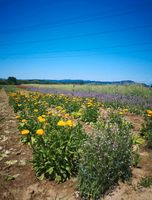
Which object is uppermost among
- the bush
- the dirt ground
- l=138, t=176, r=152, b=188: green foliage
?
the bush

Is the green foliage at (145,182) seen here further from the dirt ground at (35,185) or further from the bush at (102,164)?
the bush at (102,164)

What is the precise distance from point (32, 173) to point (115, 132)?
2.23 meters

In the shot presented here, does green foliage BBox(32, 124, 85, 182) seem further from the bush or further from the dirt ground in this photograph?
the bush

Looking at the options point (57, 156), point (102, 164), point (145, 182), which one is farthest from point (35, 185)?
point (145, 182)

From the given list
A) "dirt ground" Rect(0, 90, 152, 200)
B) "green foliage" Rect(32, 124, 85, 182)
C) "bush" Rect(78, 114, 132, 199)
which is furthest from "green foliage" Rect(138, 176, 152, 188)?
"green foliage" Rect(32, 124, 85, 182)

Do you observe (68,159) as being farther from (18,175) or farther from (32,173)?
(18,175)

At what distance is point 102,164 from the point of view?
343cm

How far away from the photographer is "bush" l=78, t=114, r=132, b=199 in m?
3.38

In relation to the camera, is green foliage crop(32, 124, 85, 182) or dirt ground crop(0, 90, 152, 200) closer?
dirt ground crop(0, 90, 152, 200)

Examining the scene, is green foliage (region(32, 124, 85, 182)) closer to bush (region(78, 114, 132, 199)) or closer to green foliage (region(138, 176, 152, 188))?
bush (region(78, 114, 132, 199))

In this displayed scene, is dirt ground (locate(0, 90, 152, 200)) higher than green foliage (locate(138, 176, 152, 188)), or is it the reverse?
green foliage (locate(138, 176, 152, 188))

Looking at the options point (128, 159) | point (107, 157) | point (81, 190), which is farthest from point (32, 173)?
point (128, 159)

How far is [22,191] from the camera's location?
153 inches

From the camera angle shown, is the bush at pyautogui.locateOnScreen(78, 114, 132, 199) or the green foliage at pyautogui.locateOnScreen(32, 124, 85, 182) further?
the green foliage at pyautogui.locateOnScreen(32, 124, 85, 182)
